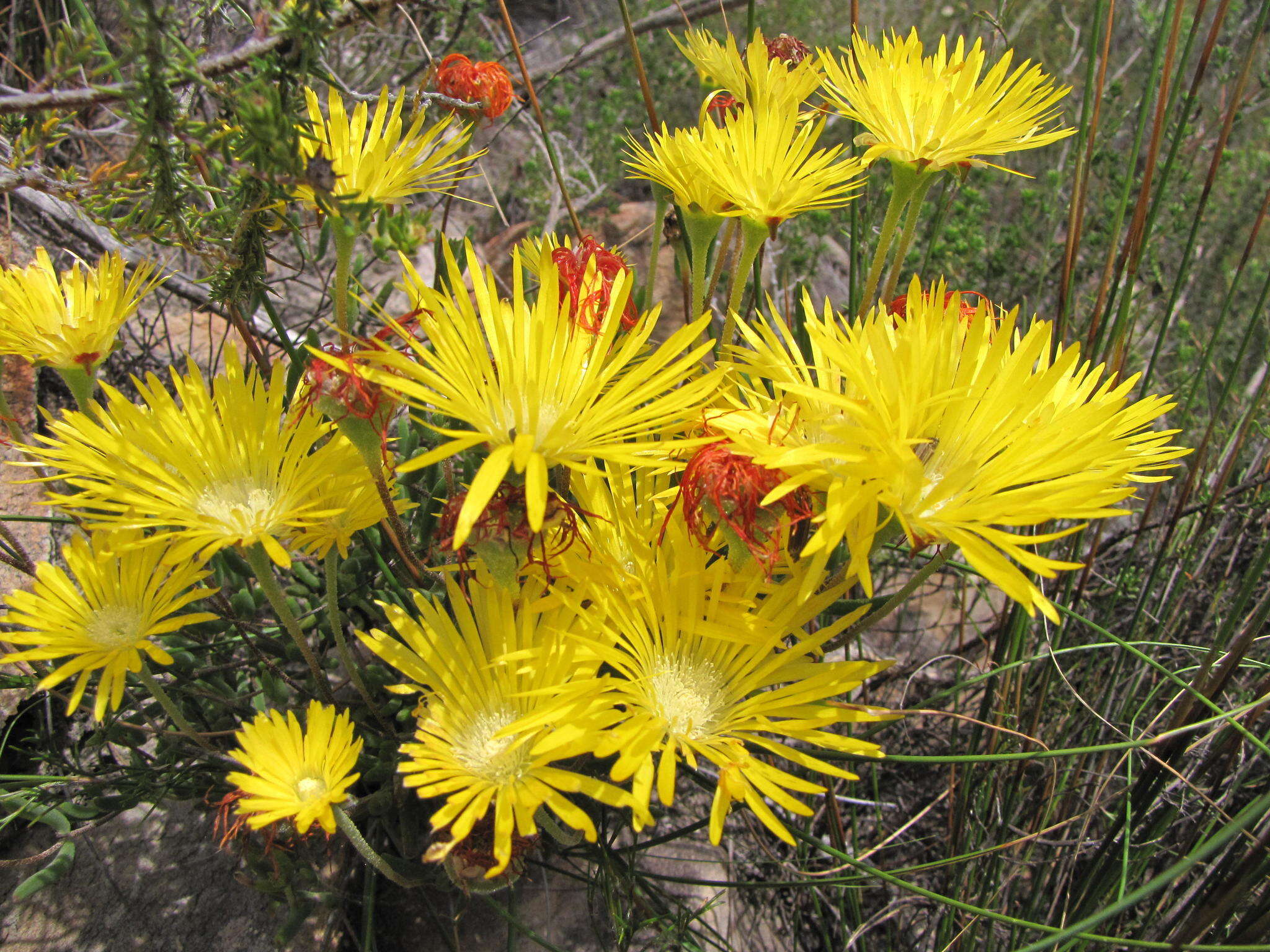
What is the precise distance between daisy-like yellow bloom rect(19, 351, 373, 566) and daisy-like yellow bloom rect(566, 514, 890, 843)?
0.34 m

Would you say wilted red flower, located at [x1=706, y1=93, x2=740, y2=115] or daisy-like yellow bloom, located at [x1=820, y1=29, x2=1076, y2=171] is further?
wilted red flower, located at [x1=706, y1=93, x2=740, y2=115]

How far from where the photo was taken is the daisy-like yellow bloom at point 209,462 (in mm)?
898

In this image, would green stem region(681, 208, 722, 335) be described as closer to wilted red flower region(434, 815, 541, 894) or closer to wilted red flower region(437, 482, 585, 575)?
wilted red flower region(437, 482, 585, 575)

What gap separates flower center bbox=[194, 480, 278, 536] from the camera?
0.97m

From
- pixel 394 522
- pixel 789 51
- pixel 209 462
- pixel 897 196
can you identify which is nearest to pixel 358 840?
pixel 394 522

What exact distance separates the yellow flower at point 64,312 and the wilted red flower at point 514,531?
520 millimetres

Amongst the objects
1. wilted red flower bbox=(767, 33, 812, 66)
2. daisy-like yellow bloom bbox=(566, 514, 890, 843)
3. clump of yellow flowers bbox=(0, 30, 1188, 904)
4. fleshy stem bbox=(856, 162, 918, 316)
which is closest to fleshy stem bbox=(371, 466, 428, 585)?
clump of yellow flowers bbox=(0, 30, 1188, 904)

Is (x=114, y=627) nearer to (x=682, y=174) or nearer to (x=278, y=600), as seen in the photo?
(x=278, y=600)

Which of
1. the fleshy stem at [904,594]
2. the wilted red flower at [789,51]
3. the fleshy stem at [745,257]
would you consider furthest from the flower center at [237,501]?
the wilted red flower at [789,51]

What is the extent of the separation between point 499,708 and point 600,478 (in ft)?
0.95

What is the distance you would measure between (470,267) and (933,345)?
48cm

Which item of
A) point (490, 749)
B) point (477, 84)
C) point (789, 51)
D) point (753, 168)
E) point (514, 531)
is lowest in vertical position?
point (490, 749)

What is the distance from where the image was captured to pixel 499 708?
3.18 ft

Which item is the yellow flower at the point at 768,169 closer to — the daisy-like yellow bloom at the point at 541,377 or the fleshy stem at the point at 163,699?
the daisy-like yellow bloom at the point at 541,377
